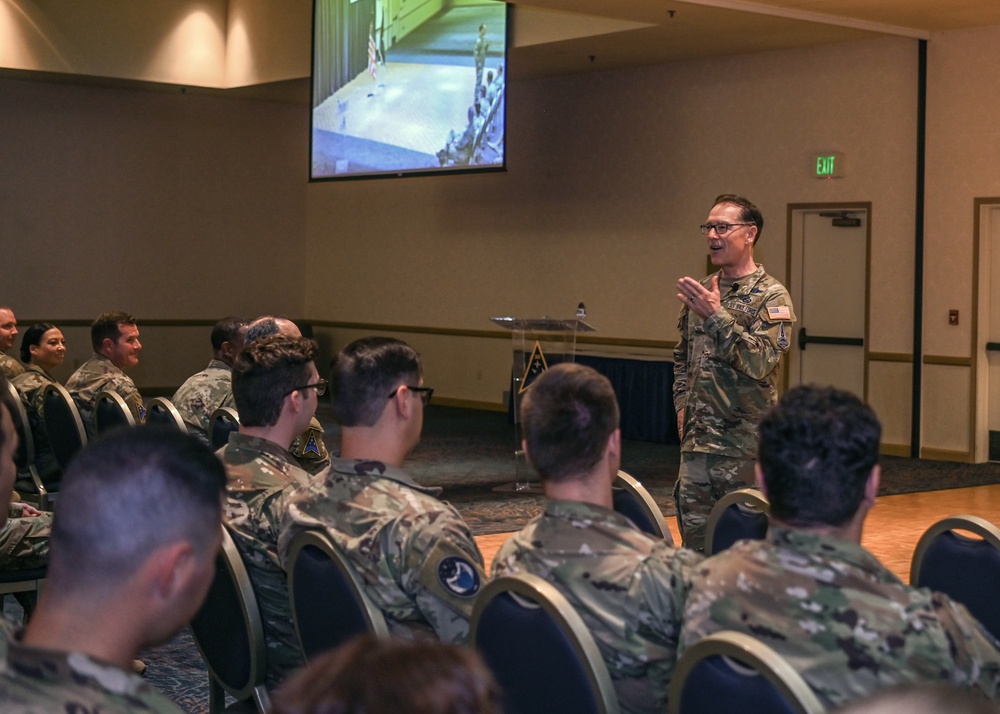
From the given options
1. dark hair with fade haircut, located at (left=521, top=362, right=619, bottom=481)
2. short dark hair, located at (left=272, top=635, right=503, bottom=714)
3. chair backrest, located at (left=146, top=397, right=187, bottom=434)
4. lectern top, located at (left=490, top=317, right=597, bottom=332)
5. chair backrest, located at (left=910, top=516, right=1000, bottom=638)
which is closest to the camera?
short dark hair, located at (left=272, top=635, right=503, bottom=714)

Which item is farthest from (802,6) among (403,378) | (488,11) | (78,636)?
(78,636)

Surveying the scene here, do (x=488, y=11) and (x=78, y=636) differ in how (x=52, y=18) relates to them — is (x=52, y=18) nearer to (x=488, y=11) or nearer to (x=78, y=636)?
(x=488, y=11)

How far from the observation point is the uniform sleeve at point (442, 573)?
2258 millimetres

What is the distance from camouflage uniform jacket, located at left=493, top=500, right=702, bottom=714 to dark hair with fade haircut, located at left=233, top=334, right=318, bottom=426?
112cm

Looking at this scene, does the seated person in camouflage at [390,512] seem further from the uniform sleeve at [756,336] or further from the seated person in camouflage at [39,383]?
the seated person in camouflage at [39,383]

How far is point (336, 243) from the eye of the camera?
49.4ft

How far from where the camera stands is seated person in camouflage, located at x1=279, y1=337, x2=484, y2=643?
2.28 meters

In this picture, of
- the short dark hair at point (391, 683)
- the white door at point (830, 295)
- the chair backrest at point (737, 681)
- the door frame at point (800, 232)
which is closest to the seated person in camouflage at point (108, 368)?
the chair backrest at point (737, 681)

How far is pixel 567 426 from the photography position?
220 cm

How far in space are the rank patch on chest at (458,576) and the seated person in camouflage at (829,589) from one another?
1.54ft

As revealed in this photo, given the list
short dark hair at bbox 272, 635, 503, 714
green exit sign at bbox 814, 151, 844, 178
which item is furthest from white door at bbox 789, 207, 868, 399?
short dark hair at bbox 272, 635, 503, 714

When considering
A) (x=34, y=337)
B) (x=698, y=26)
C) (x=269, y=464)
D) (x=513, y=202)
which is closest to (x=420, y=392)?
(x=269, y=464)

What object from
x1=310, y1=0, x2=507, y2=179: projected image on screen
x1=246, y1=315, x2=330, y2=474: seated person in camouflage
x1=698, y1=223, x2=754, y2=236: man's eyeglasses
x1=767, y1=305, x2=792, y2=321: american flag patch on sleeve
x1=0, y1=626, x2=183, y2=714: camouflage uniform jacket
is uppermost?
x1=310, y1=0, x2=507, y2=179: projected image on screen

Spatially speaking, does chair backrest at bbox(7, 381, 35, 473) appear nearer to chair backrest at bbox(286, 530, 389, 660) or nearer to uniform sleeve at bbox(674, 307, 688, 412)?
uniform sleeve at bbox(674, 307, 688, 412)
